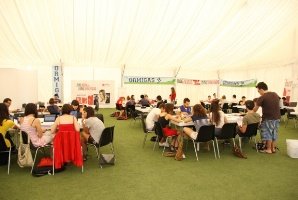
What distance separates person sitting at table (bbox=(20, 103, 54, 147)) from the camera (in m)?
4.24

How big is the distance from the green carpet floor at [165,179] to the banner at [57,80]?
10474mm

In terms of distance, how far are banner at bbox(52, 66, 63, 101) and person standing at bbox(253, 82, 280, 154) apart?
11880 mm

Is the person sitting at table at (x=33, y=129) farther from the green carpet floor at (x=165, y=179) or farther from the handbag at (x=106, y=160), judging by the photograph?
the handbag at (x=106, y=160)

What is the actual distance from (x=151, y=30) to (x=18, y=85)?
7834mm

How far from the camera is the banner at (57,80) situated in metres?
14.8

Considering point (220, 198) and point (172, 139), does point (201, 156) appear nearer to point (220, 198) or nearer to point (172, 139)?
point (172, 139)

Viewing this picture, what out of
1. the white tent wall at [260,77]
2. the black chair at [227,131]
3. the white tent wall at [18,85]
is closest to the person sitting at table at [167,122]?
the black chair at [227,131]

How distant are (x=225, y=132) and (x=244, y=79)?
11624 millimetres

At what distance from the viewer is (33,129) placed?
4.27 m

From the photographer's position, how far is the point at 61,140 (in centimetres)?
404

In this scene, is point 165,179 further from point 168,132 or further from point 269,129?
point 269,129

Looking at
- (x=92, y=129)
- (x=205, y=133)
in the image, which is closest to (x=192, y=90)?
(x=205, y=133)

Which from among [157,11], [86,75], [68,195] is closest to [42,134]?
[68,195]

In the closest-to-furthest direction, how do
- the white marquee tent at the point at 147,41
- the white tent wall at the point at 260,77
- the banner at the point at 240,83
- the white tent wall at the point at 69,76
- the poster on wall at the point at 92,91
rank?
the white marquee tent at the point at 147,41, the white tent wall at the point at 260,77, the banner at the point at 240,83, the white tent wall at the point at 69,76, the poster on wall at the point at 92,91
